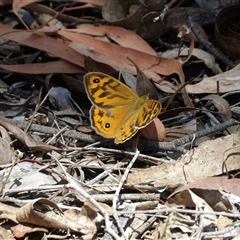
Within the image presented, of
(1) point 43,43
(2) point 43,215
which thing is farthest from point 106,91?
(2) point 43,215

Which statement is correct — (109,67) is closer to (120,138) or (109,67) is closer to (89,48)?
(89,48)

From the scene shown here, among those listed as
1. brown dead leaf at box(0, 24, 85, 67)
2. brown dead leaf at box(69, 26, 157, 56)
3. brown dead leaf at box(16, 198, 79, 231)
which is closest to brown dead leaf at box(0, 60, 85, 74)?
brown dead leaf at box(0, 24, 85, 67)

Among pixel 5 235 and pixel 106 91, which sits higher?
pixel 106 91

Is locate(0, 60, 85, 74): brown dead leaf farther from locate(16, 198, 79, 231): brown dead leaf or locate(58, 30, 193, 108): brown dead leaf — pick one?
locate(16, 198, 79, 231): brown dead leaf

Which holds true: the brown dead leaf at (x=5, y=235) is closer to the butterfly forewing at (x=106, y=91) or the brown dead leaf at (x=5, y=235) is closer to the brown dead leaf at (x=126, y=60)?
the butterfly forewing at (x=106, y=91)

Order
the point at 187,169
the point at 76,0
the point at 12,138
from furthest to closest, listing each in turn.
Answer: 1. the point at 76,0
2. the point at 12,138
3. the point at 187,169

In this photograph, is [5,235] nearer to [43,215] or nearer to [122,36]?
[43,215]

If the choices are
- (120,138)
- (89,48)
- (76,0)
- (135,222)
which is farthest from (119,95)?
(76,0)

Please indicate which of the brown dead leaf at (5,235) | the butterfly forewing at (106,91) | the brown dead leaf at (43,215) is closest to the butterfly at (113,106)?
the butterfly forewing at (106,91)
